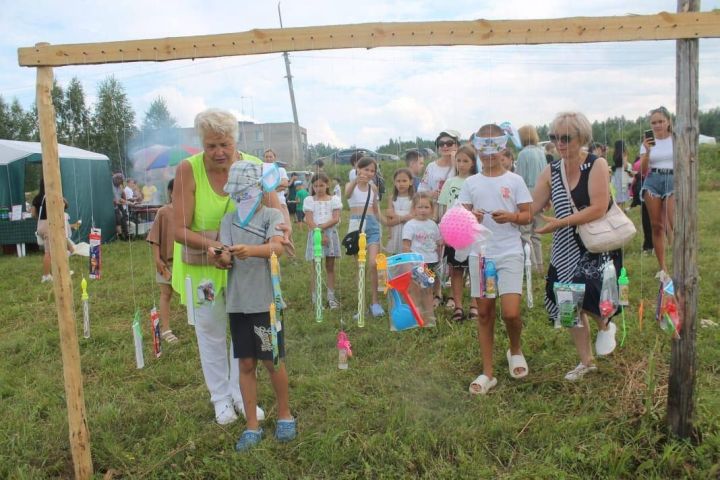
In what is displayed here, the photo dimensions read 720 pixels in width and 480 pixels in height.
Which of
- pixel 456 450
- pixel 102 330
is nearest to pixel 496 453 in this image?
pixel 456 450

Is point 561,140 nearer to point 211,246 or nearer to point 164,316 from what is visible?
point 211,246

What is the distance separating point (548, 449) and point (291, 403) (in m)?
1.68

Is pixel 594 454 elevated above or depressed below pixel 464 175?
below

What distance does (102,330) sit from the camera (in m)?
5.82

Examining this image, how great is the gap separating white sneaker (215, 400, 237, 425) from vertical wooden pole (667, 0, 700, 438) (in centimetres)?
260

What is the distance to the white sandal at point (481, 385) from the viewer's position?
12.5 feet

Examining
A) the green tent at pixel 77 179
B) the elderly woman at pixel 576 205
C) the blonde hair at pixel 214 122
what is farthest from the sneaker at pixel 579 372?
the green tent at pixel 77 179

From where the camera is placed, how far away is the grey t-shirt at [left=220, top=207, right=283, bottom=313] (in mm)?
3172

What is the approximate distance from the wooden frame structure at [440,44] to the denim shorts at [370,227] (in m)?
2.65

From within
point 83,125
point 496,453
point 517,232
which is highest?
point 83,125

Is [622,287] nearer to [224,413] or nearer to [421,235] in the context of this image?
[421,235]

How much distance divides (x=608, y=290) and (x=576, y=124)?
1.03 metres

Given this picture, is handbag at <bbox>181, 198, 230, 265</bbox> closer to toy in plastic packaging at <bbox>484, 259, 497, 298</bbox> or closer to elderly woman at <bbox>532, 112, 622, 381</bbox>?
toy in plastic packaging at <bbox>484, 259, 497, 298</bbox>

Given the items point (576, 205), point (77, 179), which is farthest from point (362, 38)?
point (77, 179)
